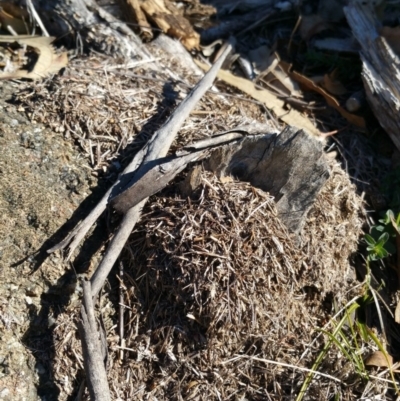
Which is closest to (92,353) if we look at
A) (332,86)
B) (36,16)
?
(36,16)

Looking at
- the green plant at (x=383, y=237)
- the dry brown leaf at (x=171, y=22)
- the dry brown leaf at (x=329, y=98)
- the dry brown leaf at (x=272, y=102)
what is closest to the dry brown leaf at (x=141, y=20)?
the dry brown leaf at (x=171, y=22)

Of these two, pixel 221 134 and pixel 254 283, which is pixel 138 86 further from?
pixel 254 283

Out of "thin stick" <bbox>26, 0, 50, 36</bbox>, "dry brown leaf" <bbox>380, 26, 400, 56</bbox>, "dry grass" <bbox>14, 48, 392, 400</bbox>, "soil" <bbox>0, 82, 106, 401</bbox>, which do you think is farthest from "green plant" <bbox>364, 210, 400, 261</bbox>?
"thin stick" <bbox>26, 0, 50, 36</bbox>

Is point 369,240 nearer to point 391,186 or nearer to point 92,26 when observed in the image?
point 391,186

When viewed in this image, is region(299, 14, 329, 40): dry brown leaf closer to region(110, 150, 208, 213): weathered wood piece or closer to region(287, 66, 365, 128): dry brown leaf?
region(287, 66, 365, 128): dry brown leaf

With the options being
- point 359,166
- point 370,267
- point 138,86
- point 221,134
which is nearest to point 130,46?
point 138,86

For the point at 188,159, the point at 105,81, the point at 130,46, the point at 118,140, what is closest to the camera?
the point at 188,159
